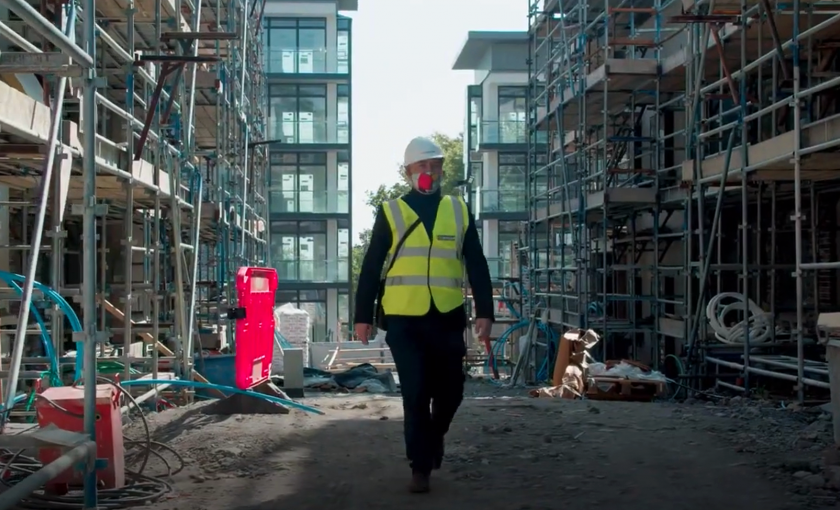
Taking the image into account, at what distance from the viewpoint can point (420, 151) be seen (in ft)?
18.4

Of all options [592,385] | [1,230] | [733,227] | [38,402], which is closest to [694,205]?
[733,227]

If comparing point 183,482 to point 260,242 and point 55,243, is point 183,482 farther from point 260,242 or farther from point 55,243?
point 260,242

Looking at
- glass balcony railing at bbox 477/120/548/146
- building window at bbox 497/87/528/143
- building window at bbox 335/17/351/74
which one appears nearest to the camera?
building window at bbox 335/17/351/74

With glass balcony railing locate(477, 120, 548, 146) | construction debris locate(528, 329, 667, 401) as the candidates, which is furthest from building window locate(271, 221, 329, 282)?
construction debris locate(528, 329, 667, 401)

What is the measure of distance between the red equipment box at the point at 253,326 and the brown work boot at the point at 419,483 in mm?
3449

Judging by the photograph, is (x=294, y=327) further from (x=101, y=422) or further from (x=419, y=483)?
(x=419, y=483)

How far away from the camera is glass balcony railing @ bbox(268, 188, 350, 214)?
1484 inches

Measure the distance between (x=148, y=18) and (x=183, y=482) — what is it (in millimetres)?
9339

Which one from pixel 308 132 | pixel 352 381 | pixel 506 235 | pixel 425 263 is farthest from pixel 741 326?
pixel 506 235

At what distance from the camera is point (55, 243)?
25.8 feet

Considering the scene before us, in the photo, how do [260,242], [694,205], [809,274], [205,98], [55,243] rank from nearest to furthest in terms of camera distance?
[55,243]
[809,274]
[694,205]
[205,98]
[260,242]

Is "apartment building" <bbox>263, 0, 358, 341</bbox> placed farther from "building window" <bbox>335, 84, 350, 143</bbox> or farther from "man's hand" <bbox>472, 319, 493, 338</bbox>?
"man's hand" <bbox>472, 319, 493, 338</bbox>

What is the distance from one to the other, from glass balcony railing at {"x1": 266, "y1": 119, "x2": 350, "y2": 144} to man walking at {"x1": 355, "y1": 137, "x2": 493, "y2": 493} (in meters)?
32.8

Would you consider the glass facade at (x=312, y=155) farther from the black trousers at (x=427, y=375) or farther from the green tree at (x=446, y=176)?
the black trousers at (x=427, y=375)
